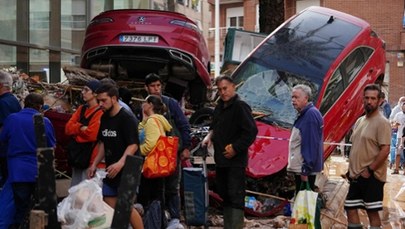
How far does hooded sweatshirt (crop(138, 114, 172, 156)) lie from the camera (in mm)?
7176

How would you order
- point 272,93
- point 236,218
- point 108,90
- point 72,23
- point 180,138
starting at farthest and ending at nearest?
1. point 72,23
2. point 272,93
3. point 180,138
4. point 236,218
5. point 108,90

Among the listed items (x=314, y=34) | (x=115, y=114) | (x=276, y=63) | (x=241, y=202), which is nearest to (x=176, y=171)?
(x=241, y=202)

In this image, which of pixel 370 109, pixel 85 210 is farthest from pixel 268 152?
pixel 85 210

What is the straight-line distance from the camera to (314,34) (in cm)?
1102

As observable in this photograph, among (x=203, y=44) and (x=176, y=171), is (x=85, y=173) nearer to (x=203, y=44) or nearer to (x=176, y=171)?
(x=176, y=171)

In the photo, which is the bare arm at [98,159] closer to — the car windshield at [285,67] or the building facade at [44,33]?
the car windshield at [285,67]

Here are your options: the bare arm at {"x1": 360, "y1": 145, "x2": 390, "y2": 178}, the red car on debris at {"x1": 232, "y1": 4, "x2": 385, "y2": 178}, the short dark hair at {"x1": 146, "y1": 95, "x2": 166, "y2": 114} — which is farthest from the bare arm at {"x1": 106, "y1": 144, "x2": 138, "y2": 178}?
the red car on debris at {"x1": 232, "y1": 4, "x2": 385, "y2": 178}

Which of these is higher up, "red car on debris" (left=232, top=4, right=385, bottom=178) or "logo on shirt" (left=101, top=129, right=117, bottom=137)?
"red car on debris" (left=232, top=4, right=385, bottom=178)

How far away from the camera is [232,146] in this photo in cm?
705

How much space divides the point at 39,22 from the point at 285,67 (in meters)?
8.12

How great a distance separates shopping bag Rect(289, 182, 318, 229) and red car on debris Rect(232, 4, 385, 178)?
2.14 meters

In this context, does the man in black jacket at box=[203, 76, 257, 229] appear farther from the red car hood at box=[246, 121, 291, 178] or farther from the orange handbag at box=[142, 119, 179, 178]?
the red car hood at box=[246, 121, 291, 178]

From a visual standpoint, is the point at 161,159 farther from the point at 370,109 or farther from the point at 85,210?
the point at 370,109

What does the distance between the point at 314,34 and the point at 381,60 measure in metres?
1.76
